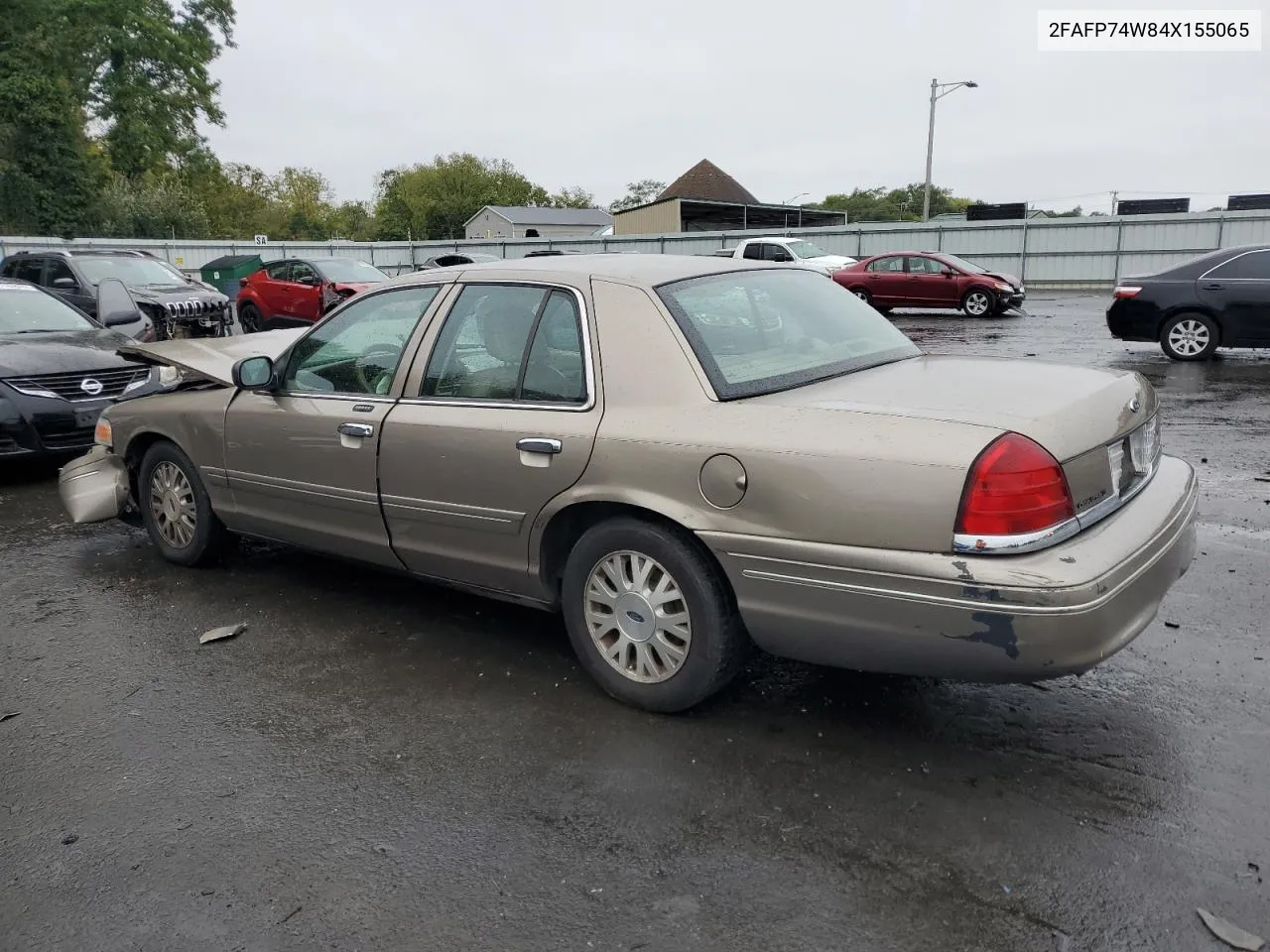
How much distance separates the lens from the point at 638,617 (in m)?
3.46

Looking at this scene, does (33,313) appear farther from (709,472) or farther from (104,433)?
(709,472)

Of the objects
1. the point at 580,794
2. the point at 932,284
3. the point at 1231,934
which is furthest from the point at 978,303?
the point at 1231,934

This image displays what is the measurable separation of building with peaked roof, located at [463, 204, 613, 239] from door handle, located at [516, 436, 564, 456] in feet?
232

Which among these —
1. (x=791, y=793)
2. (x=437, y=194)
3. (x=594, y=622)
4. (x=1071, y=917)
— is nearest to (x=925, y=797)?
(x=791, y=793)

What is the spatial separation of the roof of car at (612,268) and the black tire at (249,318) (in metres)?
16.0

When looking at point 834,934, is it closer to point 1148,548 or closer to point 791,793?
point 791,793

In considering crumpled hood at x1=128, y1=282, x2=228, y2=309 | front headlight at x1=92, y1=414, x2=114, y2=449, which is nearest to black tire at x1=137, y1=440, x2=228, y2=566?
front headlight at x1=92, y1=414, x2=114, y2=449

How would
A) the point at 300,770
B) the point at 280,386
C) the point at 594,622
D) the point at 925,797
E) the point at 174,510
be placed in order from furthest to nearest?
the point at 174,510
the point at 280,386
the point at 594,622
the point at 300,770
the point at 925,797

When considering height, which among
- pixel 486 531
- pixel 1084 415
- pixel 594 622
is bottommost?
pixel 594 622

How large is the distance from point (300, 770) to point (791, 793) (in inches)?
63.5

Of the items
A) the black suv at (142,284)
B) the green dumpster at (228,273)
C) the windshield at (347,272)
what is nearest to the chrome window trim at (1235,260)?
the windshield at (347,272)

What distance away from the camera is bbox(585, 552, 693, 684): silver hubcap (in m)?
3.38

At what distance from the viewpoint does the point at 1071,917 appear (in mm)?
2434

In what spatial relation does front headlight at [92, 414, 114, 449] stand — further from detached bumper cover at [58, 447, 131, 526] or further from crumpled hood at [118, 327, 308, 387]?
crumpled hood at [118, 327, 308, 387]
